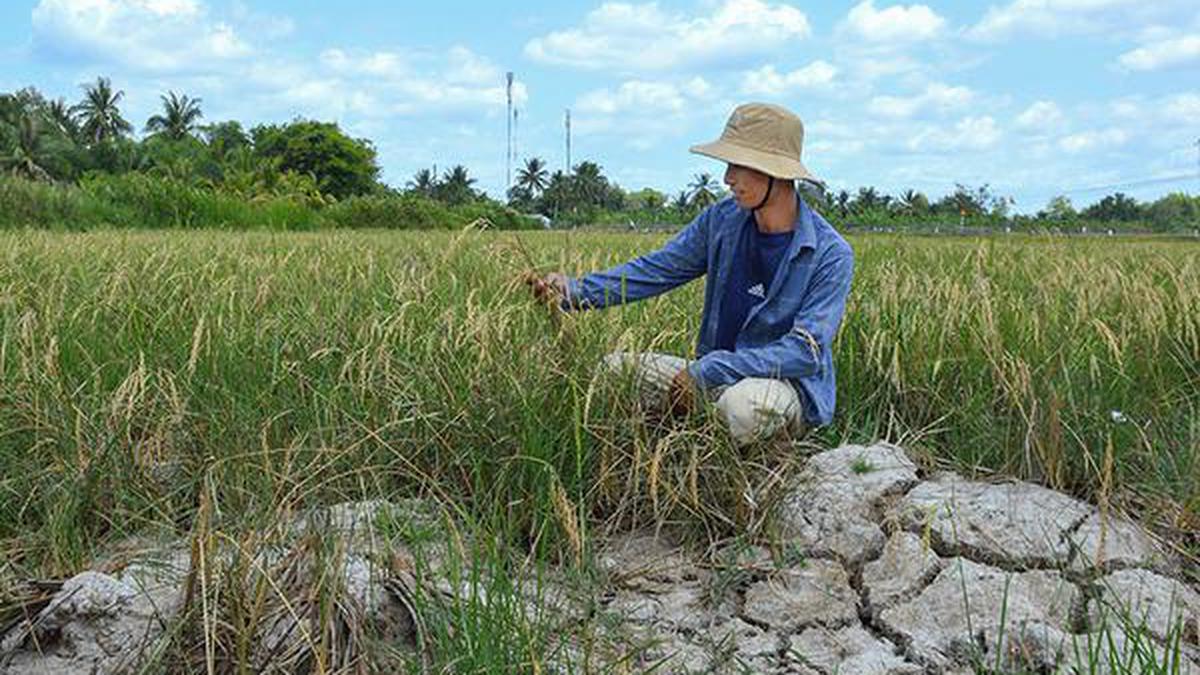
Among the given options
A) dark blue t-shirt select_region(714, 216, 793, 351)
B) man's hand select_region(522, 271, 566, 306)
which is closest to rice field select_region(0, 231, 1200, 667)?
man's hand select_region(522, 271, 566, 306)

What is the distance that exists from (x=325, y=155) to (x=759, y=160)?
134 feet

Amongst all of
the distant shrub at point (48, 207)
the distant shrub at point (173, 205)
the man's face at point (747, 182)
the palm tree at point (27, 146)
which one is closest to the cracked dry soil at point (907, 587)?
the man's face at point (747, 182)

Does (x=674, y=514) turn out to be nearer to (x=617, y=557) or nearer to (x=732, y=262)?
(x=617, y=557)

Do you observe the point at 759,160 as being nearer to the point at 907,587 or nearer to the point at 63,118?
the point at 907,587

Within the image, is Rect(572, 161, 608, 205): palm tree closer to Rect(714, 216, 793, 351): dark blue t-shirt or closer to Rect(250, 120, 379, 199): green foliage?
Rect(250, 120, 379, 199): green foliage

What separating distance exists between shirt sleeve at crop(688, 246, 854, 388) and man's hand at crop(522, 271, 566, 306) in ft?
1.48

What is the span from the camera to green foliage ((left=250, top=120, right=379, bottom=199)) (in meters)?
41.7

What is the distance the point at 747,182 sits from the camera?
3.03 metres

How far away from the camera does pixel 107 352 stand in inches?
133

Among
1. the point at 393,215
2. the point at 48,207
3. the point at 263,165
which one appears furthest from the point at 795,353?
the point at 263,165

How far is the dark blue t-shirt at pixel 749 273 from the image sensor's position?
10.5 ft

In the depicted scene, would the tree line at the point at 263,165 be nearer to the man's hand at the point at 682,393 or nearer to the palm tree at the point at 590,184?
the palm tree at the point at 590,184

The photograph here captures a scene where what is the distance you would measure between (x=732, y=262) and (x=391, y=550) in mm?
1466

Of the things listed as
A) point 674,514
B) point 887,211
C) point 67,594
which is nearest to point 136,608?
point 67,594
